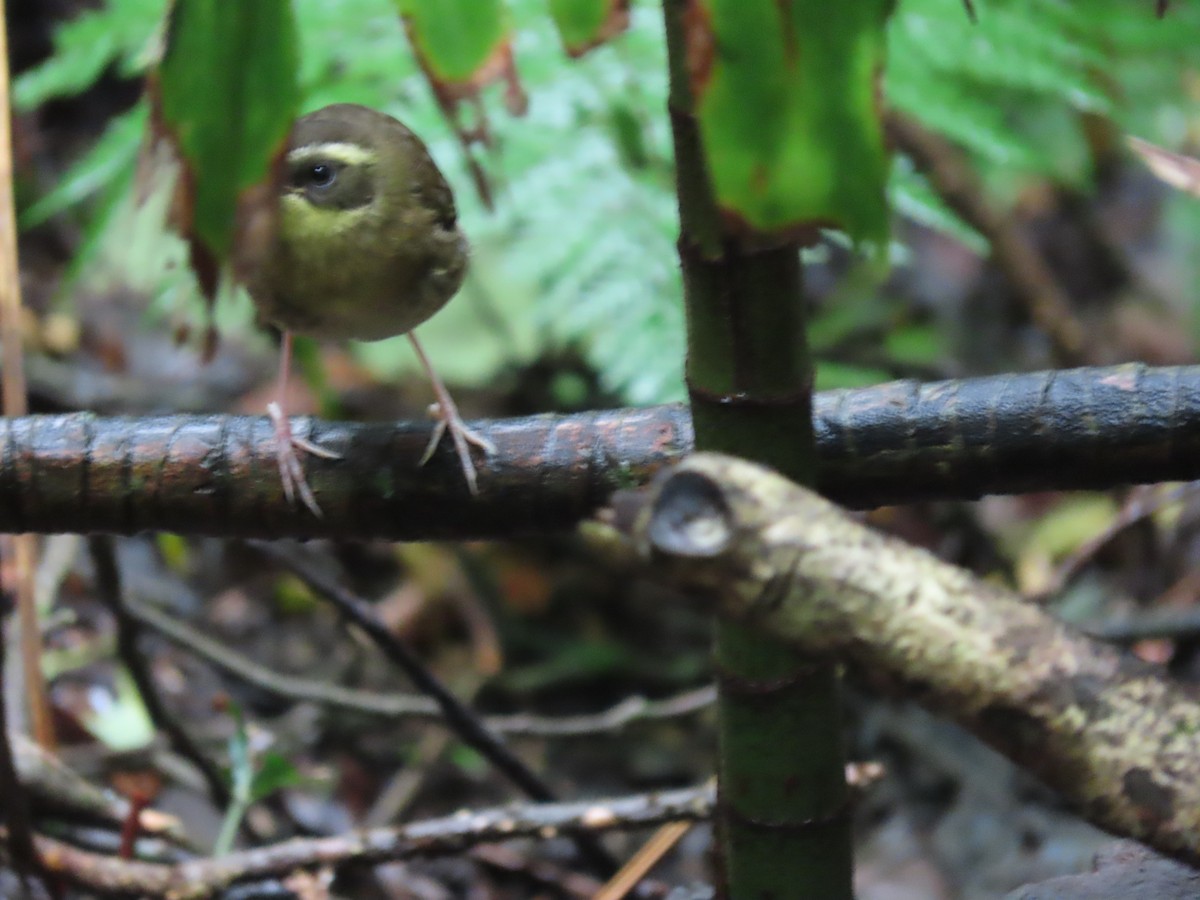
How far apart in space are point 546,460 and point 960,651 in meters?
0.57

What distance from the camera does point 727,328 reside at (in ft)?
2.98

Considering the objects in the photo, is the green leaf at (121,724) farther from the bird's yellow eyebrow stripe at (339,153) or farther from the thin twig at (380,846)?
the bird's yellow eyebrow stripe at (339,153)

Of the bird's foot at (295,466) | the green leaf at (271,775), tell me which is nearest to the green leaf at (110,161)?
the green leaf at (271,775)

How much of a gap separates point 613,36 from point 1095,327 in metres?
4.60

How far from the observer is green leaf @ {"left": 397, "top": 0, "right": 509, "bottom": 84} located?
0.75 m

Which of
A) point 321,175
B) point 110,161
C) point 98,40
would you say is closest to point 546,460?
point 321,175

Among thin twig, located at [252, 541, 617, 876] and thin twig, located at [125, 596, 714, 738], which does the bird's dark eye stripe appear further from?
thin twig, located at [125, 596, 714, 738]

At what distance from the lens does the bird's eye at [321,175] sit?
1.61 metres

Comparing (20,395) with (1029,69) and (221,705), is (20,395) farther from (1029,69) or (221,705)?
(1029,69)

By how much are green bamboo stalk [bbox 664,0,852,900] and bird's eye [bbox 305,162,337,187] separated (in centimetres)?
84

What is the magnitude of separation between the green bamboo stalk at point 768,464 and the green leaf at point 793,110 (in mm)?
107

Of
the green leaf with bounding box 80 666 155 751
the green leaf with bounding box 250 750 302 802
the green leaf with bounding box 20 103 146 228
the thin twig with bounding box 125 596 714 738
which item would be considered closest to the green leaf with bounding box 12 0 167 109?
the green leaf with bounding box 20 103 146 228

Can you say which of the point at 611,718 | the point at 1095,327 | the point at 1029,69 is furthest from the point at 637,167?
the point at 1095,327

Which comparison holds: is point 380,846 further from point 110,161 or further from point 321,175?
point 110,161
